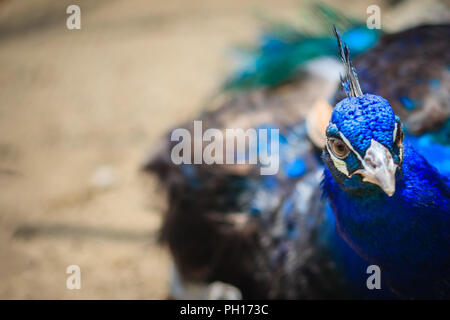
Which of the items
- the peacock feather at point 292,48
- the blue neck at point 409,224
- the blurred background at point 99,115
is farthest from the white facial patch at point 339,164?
the blurred background at point 99,115

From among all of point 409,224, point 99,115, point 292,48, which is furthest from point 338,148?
point 99,115

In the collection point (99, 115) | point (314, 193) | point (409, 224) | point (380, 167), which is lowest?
point (409, 224)

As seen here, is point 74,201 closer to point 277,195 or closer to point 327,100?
point 277,195

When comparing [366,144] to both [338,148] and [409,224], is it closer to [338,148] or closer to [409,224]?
[338,148]

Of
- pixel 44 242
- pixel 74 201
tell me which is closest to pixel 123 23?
pixel 74 201

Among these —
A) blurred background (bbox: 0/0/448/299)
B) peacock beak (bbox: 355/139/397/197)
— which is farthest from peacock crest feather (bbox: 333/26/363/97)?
blurred background (bbox: 0/0/448/299)

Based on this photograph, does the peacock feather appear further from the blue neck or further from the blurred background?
the blue neck
